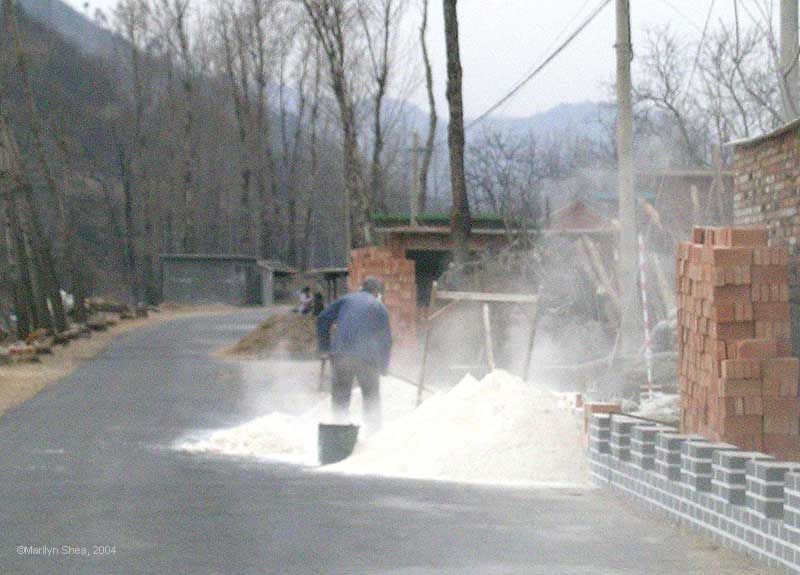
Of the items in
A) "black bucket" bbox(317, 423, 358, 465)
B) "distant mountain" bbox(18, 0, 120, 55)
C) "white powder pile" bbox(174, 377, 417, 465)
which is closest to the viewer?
"black bucket" bbox(317, 423, 358, 465)

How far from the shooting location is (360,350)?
54.7ft

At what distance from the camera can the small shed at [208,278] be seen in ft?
282

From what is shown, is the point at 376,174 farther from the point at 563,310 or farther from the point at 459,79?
the point at 563,310

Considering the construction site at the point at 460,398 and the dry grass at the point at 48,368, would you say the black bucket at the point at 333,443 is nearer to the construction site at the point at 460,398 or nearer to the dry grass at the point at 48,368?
the construction site at the point at 460,398

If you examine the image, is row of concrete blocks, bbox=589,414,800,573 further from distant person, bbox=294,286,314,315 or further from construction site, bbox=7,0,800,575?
distant person, bbox=294,286,314,315

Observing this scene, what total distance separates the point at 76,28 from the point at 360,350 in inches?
4433

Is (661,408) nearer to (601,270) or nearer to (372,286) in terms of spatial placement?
(372,286)

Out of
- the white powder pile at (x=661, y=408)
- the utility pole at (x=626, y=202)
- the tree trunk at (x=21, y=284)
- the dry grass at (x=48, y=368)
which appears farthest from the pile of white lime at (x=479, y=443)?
the tree trunk at (x=21, y=284)

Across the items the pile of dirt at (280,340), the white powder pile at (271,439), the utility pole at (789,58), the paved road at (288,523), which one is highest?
the utility pole at (789,58)

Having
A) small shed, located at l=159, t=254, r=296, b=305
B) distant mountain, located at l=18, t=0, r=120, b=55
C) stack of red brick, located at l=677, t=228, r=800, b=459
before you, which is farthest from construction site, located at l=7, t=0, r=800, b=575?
distant mountain, located at l=18, t=0, r=120, b=55

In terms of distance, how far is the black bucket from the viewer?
1520 centimetres

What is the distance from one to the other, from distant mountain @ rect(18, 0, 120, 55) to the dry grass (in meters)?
62.4

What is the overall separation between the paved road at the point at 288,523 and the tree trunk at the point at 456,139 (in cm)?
1386

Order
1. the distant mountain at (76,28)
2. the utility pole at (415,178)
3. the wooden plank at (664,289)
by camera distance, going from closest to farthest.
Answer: the wooden plank at (664,289)
the utility pole at (415,178)
the distant mountain at (76,28)
